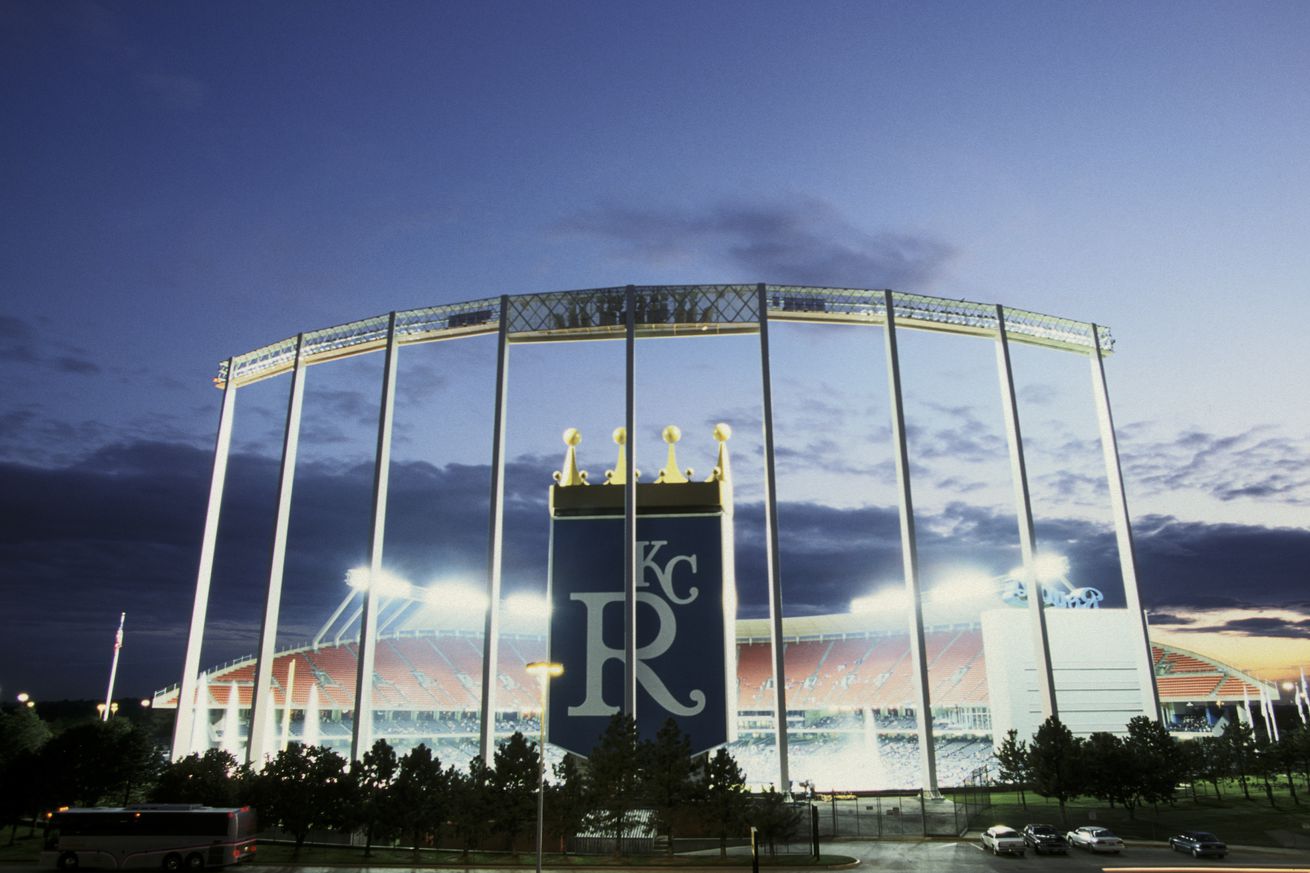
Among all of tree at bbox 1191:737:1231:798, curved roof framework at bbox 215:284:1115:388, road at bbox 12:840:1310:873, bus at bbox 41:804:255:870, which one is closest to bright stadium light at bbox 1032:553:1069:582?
tree at bbox 1191:737:1231:798

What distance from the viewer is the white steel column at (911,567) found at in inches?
1267

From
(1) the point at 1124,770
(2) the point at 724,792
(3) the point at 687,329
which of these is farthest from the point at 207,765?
(1) the point at 1124,770

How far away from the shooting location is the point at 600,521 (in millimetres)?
33438

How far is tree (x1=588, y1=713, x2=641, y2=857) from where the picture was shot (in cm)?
2423

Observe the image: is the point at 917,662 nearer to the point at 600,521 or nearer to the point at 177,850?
the point at 600,521

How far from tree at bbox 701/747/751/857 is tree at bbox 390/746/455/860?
7.70 m

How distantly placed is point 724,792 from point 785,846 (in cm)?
359

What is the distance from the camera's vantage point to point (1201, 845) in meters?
24.6

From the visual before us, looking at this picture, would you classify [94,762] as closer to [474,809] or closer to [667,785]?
[474,809]

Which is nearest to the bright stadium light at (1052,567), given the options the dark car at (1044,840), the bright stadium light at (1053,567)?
the bright stadium light at (1053,567)

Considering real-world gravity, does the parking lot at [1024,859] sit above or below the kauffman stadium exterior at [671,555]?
below

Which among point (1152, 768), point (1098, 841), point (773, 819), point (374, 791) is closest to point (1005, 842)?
point (1098, 841)

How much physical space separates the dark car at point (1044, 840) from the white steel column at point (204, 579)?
34.1 m

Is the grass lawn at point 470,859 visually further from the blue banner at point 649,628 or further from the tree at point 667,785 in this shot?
the blue banner at point 649,628
